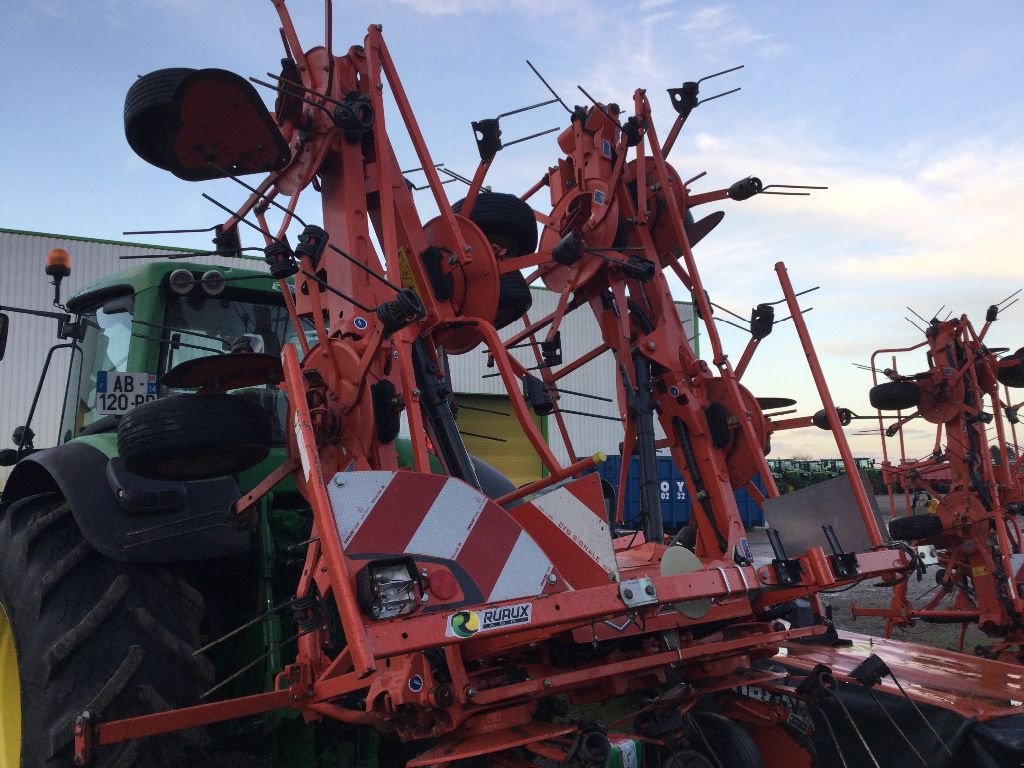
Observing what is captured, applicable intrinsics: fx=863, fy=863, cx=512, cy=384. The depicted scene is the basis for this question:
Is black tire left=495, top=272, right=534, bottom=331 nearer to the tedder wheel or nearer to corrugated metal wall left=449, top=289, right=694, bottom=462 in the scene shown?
the tedder wheel

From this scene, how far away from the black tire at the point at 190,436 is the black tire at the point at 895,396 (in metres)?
6.32

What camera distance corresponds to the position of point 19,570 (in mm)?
→ 3072

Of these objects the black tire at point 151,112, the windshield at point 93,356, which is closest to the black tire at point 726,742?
the windshield at point 93,356

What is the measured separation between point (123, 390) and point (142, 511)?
29.5 inches

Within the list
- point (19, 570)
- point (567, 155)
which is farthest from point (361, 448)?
point (567, 155)

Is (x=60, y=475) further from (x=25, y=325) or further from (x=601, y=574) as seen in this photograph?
(x=25, y=325)

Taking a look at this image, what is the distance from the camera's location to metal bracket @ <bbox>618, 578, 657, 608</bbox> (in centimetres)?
253

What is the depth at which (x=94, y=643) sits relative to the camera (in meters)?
2.85

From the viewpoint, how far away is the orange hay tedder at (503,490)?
2.56 metres

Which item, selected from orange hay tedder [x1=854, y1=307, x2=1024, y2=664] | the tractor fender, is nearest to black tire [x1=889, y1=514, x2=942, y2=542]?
orange hay tedder [x1=854, y1=307, x2=1024, y2=664]

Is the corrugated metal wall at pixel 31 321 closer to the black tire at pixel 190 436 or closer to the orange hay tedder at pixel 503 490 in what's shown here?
the orange hay tedder at pixel 503 490

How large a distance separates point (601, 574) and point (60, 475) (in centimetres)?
196

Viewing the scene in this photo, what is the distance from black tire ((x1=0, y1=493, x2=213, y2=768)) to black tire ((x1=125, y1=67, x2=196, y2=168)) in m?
1.40

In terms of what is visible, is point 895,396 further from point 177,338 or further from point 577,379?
point 577,379
